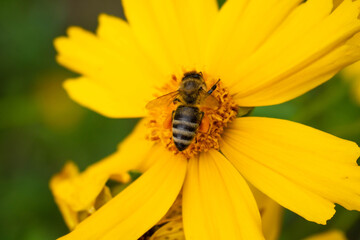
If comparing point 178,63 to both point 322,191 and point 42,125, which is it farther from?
point 42,125

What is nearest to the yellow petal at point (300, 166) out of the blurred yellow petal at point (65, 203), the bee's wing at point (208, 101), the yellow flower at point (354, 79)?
the bee's wing at point (208, 101)

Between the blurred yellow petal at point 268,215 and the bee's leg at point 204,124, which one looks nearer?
the bee's leg at point 204,124

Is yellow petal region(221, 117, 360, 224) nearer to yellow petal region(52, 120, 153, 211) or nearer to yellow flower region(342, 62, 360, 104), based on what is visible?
yellow petal region(52, 120, 153, 211)

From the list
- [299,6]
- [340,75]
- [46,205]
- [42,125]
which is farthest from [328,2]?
[42,125]

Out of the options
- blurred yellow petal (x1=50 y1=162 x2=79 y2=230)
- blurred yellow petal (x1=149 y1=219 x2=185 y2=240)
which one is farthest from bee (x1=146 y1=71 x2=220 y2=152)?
blurred yellow petal (x1=50 y1=162 x2=79 y2=230)

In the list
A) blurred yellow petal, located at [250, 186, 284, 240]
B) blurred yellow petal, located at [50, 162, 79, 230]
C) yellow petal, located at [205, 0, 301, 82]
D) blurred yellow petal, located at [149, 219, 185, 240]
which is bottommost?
blurred yellow petal, located at [250, 186, 284, 240]

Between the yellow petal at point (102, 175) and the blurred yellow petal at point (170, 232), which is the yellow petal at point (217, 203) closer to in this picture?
the blurred yellow petal at point (170, 232)
